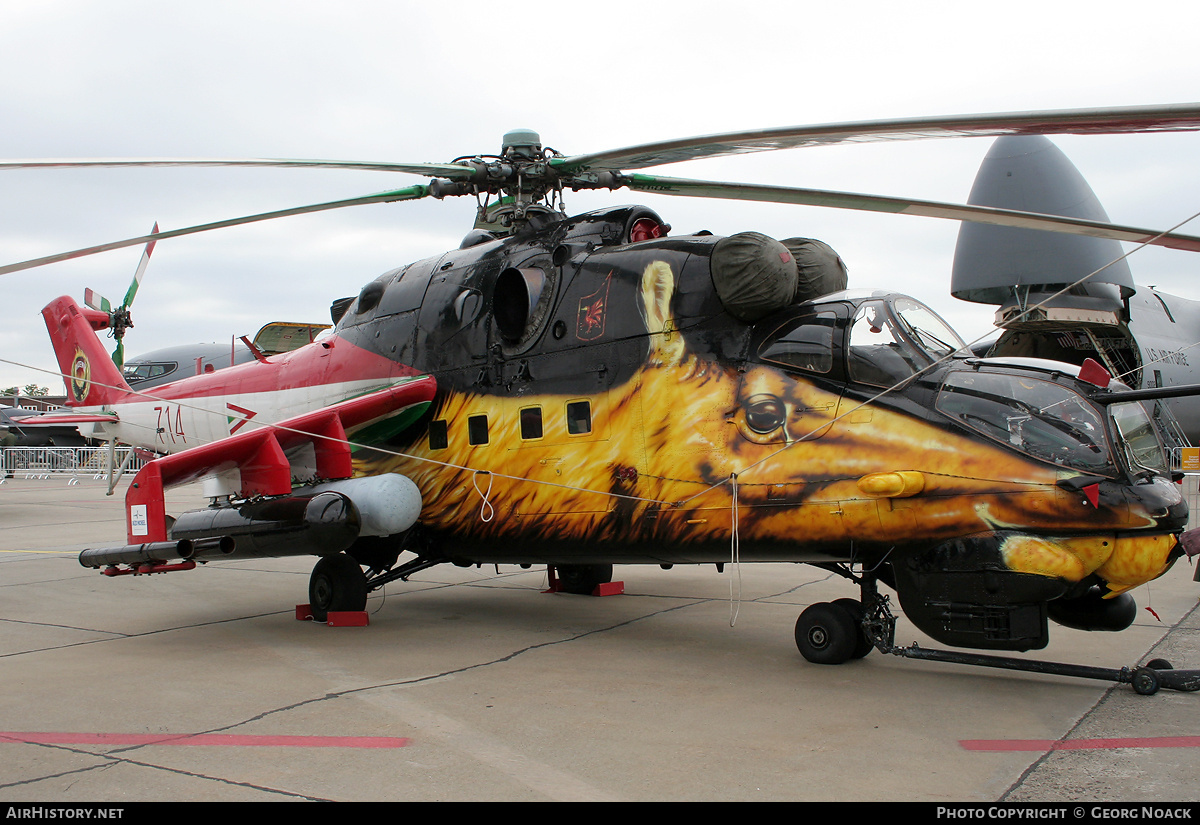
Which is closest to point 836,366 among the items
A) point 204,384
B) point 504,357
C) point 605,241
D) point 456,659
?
point 605,241

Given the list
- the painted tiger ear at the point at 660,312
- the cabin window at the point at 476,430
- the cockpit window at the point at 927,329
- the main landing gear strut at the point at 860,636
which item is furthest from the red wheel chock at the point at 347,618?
the cockpit window at the point at 927,329

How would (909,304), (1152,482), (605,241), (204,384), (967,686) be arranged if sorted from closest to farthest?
(1152,482) → (967,686) → (909,304) → (605,241) → (204,384)

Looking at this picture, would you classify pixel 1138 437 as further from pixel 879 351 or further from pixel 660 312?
pixel 660 312

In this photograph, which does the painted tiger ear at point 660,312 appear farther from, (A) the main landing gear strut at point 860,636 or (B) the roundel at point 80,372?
(B) the roundel at point 80,372

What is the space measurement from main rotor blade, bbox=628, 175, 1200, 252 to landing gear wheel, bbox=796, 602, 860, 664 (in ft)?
9.58

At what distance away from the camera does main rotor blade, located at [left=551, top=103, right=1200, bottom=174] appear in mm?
3799

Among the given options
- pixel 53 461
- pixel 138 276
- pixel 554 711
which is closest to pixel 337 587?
pixel 554 711

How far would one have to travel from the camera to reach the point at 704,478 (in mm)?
6703

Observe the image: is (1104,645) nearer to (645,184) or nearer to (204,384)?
(645,184)

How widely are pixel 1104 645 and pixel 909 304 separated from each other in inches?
134

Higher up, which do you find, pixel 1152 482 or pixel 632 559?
pixel 1152 482

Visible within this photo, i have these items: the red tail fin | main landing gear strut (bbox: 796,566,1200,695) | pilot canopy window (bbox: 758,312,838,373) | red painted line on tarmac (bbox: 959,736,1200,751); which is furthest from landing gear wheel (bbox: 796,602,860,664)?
the red tail fin

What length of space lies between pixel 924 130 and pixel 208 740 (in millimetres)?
5137

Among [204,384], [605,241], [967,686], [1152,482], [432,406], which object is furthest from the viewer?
[204,384]
